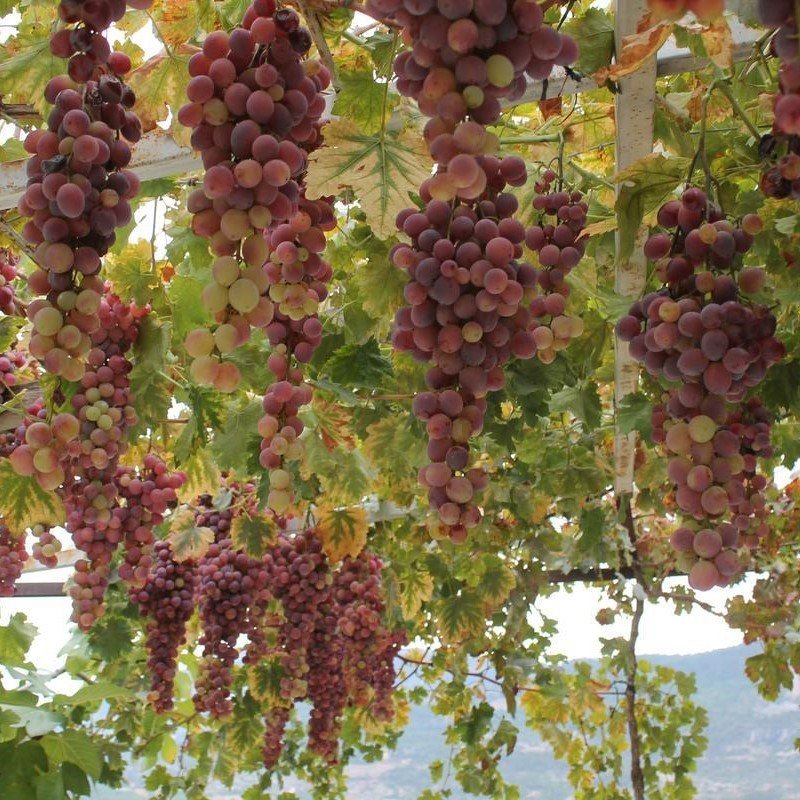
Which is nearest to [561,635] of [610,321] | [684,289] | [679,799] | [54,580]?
[679,799]

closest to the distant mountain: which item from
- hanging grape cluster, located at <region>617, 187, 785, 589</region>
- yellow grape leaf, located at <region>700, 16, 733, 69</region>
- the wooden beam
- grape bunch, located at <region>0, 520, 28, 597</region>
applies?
grape bunch, located at <region>0, 520, 28, 597</region>

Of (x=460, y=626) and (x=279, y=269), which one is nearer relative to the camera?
(x=279, y=269)

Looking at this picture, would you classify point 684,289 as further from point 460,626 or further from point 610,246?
point 460,626

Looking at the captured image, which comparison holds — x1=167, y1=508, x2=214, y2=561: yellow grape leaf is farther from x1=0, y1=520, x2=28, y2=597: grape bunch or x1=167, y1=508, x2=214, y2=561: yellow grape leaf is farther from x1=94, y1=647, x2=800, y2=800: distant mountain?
x1=94, y1=647, x2=800, y2=800: distant mountain

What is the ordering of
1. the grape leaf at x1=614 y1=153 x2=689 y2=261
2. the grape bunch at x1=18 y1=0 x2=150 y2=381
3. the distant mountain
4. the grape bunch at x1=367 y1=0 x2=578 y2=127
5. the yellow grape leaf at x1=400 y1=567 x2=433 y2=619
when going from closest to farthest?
the grape bunch at x1=367 y1=0 x2=578 y2=127
the grape bunch at x1=18 y1=0 x2=150 y2=381
the grape leaf at x1=614 y1=153 x2=689 y2=261
the yellow grape leaf at x1=400 y1=567 x2=433 y2=619
the distant mountain

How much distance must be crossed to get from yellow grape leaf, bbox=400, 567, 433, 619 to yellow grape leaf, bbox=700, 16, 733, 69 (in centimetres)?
300

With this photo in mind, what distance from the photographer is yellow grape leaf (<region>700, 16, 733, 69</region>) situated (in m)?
0.86

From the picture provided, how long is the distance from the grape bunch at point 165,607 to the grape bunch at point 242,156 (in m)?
2.40

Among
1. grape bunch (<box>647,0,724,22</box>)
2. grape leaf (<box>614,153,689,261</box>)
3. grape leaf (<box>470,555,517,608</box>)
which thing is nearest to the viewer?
grape bunch (<box>647,0,724,22</box>)

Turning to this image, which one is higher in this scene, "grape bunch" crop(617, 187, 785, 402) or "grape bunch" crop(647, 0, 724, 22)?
"grape bunch" crop(617, 187, 785, 402)

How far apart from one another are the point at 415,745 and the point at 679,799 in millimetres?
3003

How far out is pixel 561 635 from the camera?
4965 mm

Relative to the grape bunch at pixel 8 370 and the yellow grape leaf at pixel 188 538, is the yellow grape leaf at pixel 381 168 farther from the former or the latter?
the yellow grape leaf at pixel 188 538

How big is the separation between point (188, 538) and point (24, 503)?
1.30m
